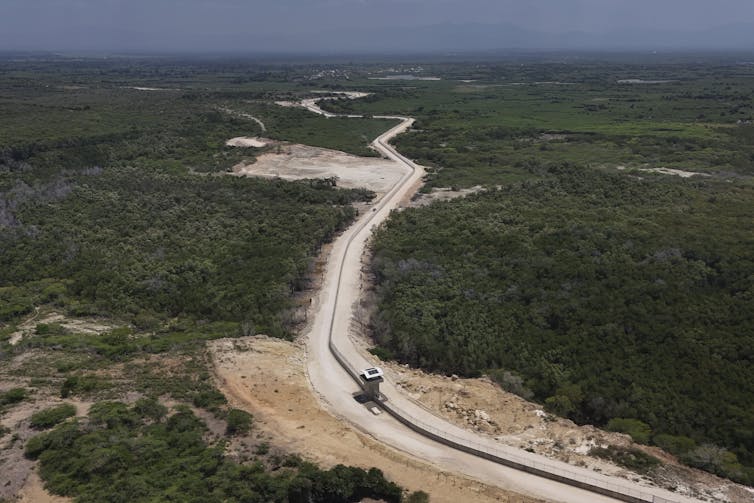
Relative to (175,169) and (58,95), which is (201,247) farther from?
(58,95)

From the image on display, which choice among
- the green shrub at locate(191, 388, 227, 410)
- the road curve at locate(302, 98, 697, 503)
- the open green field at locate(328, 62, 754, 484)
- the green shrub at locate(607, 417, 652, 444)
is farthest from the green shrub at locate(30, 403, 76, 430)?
the green shrub at locate(607, 417, 652, 444)

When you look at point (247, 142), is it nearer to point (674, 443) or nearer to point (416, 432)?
point (416, 432)

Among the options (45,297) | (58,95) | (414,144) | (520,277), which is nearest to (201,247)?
(45,297)

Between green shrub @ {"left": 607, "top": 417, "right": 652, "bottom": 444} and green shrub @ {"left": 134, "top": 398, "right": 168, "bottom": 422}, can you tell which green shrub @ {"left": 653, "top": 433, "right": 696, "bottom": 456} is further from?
green shrub @ {"left": 134, "top": 398, "right": 168, "bottom": 422}

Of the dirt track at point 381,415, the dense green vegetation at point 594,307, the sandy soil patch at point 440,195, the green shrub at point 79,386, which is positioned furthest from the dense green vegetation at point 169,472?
the sandy soil patch at point 440,195

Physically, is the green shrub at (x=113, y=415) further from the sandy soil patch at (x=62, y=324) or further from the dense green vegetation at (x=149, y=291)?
the sandy soil patch at (x=62, y=324)

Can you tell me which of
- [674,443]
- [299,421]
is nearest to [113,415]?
[299,421]
